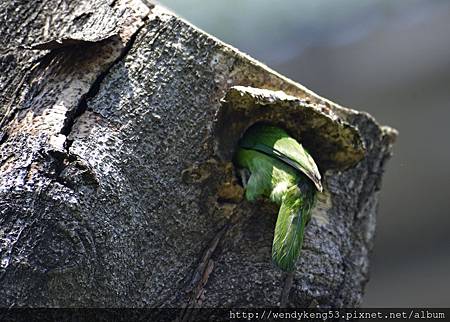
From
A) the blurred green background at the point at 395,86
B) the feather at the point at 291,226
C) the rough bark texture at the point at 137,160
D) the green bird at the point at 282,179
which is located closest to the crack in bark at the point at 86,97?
the rough bark texture at the point at 137,160

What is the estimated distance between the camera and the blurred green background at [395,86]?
4125 mm

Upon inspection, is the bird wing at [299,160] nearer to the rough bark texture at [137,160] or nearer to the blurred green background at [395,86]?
the rough bark texture at [137,160]

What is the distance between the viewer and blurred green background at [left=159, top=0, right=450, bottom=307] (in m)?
4.12

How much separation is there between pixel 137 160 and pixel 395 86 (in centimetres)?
241

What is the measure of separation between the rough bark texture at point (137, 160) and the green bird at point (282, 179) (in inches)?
1.9

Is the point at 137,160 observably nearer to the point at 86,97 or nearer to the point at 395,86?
the point at 86,97

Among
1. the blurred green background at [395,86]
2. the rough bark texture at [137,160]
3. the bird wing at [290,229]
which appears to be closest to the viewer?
the rough bark texture at [137,160]

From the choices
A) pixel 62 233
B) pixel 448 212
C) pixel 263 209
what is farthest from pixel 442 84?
pixel 62 233

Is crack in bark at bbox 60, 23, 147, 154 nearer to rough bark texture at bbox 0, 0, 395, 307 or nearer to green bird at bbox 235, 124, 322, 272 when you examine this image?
rough bark texture at bbox 0, 0, 395, 307

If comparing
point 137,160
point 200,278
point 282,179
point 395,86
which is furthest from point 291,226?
point 395,86

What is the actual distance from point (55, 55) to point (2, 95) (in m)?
0.16

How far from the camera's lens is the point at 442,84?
4090 mm

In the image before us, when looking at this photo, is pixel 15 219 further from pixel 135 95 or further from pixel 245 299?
pixel 245 299

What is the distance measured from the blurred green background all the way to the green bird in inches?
80.8
